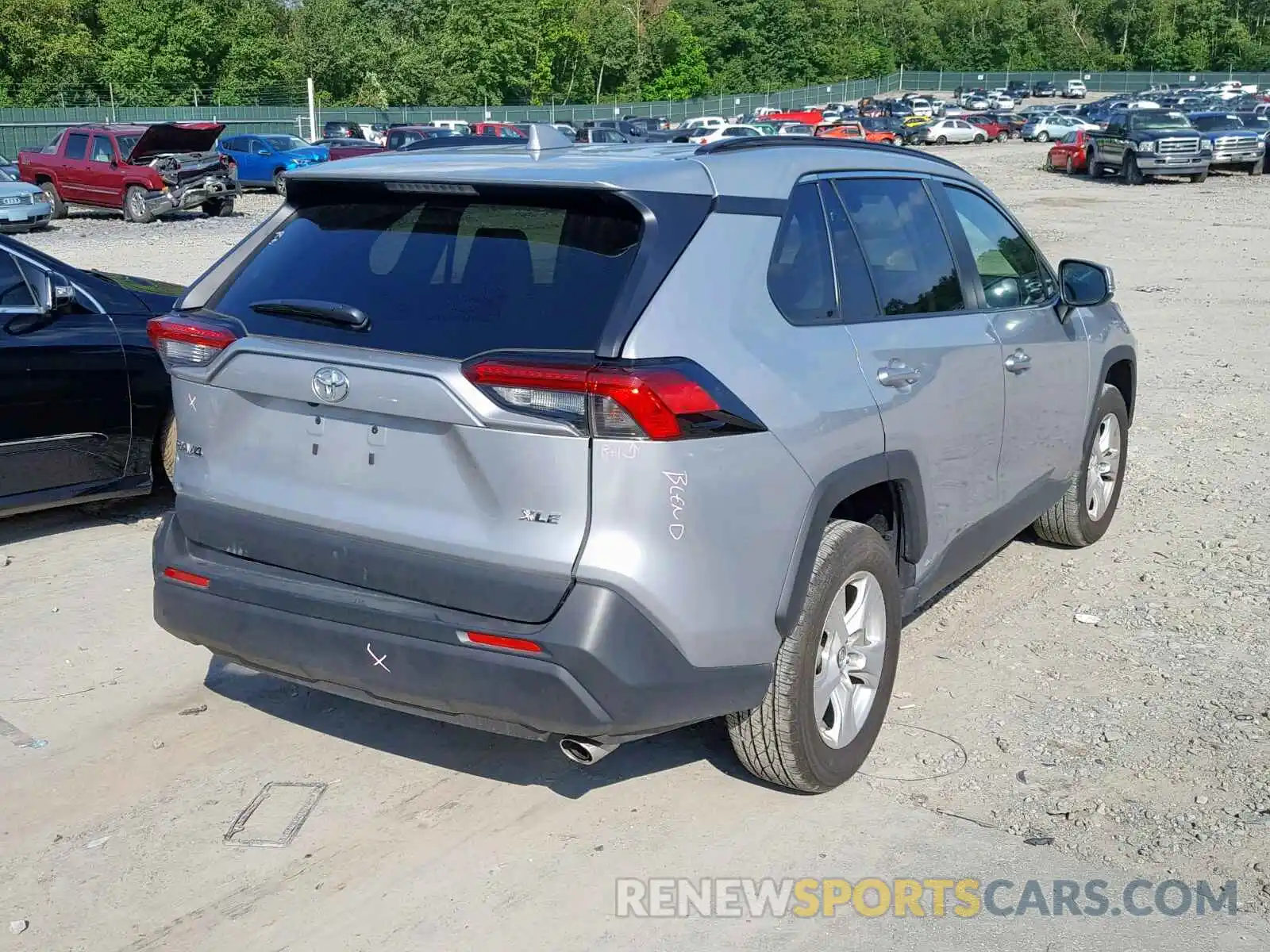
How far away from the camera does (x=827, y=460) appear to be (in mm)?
3775

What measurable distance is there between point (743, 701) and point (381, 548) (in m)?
1.03

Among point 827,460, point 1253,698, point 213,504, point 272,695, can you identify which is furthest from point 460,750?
point 1253,698

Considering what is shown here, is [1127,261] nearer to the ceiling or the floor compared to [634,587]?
nearer to the floor

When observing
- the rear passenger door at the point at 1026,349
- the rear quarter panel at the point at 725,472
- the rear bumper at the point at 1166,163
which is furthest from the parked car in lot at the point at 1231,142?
the rear quarter panel at the point at 725,472

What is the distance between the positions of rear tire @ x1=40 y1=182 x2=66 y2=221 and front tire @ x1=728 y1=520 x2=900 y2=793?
2738cm

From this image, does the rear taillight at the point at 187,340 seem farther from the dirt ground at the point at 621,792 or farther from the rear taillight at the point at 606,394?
the dirt ground at the point at 621,792

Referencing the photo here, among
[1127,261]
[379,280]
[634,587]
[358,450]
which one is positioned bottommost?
[1127,261]

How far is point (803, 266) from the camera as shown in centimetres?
395

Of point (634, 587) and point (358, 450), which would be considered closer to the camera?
point (634, 587)

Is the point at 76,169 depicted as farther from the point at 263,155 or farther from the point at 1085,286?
the point at 1085,286

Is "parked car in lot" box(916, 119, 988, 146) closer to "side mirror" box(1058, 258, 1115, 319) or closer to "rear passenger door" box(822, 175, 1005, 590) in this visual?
"side mirror" box(1058, 258, 1115, 319)

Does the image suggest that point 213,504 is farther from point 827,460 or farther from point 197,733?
point 827,460

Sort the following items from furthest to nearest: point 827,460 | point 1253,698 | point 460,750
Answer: point 1253,698, point 460,750, point 827,460

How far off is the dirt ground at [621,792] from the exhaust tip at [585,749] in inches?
13.1
